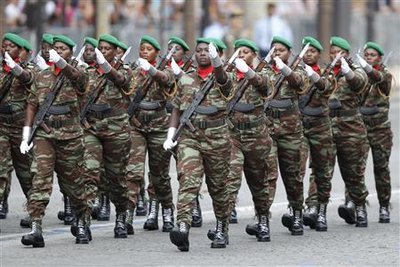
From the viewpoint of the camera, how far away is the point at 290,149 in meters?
16.6

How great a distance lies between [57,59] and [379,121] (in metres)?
4.24

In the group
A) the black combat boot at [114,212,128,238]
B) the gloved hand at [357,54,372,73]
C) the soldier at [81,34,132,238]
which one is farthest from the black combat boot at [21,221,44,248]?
the gloved hand at [357,54,372,73]

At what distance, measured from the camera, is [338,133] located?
17406mm

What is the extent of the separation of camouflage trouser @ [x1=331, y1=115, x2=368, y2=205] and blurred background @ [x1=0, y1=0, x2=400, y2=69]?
42.0 feet

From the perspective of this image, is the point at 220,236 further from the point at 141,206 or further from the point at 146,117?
the point at 141,206

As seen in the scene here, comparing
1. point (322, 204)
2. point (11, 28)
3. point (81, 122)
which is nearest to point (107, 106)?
point (81, 122)

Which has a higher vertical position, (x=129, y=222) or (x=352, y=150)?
(x=352, y=150)

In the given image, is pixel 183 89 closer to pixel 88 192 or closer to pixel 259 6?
pixel 88 192

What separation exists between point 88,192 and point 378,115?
3605 millimetres

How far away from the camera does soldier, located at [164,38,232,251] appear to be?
15023 mm

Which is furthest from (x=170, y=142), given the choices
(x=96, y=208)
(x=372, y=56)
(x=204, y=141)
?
(x=372, y=56)

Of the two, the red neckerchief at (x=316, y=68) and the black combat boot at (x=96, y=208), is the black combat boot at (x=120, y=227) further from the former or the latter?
the red neckerchief at (x=316, y=68)

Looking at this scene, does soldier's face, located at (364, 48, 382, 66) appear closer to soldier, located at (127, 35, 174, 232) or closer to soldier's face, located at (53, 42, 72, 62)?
soldier, located at (127, 35, 174, 232)

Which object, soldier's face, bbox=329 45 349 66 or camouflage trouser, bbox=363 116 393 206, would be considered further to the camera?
camouflage trouser, bbox=363 116 393 206
